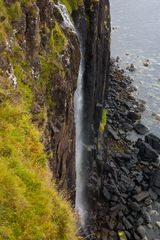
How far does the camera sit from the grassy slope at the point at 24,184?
1161 cm

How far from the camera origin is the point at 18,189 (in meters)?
12.4

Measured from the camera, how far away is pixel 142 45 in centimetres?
10269

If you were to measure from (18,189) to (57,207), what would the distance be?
5.59ft

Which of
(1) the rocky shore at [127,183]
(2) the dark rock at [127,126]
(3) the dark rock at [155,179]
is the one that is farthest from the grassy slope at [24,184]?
(2) the dark rock at [127,126]

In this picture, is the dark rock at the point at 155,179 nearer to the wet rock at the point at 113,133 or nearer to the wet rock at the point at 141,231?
the wet rock at the point at 141,231

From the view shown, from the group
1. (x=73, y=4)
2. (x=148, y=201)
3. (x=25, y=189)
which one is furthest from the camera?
(x=148, y=201)

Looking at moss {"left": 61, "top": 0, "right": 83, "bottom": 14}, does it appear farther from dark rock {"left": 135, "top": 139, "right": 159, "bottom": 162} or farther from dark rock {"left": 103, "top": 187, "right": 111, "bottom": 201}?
dark rock {"left": 135, "top": 139, "right": 159, "bottom": 162}

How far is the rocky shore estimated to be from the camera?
39750mm

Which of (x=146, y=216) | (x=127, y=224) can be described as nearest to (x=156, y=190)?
(x=146, y=216)

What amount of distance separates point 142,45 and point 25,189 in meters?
95.2

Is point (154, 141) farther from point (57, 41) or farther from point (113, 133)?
point (57, 41)

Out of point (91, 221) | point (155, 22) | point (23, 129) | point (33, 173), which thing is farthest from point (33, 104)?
point (155, 22)

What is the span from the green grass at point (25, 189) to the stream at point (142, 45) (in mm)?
51433

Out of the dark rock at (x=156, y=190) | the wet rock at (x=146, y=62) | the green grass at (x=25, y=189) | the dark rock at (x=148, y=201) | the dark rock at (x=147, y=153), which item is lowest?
the dark rock at (x=148, y=201)
